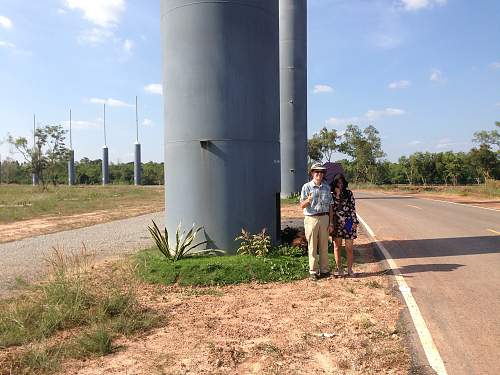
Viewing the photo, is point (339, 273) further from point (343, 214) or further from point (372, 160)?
point (372, 160)

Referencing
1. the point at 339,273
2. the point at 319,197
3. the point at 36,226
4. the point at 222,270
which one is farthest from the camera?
the point at 36,226

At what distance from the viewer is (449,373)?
12.0ft

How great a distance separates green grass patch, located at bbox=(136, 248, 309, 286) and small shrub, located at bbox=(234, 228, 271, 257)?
17 cm

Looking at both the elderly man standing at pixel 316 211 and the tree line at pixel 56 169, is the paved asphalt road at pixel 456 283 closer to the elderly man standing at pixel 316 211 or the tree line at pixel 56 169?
the elderly man standing at pixel 316 211

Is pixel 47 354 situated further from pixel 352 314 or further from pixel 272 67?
pixel 272 67

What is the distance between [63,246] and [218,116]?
5396mm

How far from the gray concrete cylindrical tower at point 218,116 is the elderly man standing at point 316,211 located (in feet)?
4.56

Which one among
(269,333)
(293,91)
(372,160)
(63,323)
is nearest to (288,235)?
(269,333)

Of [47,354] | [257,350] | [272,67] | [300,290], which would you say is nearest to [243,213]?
[300,290]

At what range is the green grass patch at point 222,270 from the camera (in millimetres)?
6914

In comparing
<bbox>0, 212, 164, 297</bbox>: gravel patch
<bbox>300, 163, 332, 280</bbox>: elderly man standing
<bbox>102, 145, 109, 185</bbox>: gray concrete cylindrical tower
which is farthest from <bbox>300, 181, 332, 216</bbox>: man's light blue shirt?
<bbox>102, 145, 109, 185</bbox>: gray concrete cylindrical tower

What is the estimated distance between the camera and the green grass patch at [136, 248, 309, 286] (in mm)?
6914

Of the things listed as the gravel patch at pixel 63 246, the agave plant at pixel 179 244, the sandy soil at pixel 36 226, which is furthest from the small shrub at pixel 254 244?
the sandy soil at pixel 36 226

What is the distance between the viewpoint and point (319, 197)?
6.86m
